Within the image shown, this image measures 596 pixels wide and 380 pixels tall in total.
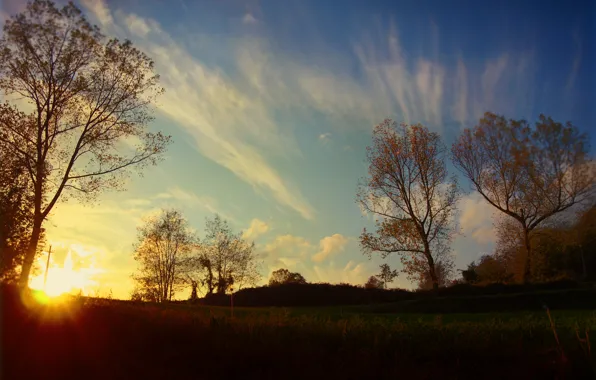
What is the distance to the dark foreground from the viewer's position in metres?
4.57

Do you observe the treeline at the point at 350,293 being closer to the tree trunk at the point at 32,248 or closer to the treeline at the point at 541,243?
the treeline at the point at 541,243

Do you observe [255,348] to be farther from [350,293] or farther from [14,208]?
[350,293]

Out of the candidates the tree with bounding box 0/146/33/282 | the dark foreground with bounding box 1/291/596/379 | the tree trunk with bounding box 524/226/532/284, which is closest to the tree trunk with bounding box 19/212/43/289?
the tree with bounding box 0/146/33/282

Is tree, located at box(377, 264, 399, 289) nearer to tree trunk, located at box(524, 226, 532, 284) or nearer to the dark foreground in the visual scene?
tree trunk, located at box(524, 226, 532, 284)

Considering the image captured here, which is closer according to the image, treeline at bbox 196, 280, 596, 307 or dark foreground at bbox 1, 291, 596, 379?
dark foreground at bbox 1, 291, 596, 379

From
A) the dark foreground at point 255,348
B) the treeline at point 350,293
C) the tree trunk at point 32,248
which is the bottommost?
the dark foreground at point 255,348

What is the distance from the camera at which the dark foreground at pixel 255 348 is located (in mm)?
4566

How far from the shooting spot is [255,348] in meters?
5.39

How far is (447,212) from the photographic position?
121ft

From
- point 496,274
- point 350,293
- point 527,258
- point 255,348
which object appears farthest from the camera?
point 496,274

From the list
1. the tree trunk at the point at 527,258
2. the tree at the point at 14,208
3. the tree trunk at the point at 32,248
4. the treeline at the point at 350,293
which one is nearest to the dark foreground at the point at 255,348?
→ the tree trunk at the point at 32,248

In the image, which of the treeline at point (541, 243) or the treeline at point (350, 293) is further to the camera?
the treeline at point (541, 243)

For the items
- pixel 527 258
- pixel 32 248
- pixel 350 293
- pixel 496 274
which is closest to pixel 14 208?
pixel 32 248

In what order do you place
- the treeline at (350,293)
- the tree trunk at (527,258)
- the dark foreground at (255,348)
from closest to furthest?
the dark foreground at (255,348), the treeline at (350,293), the tree trunk at (527,258)
